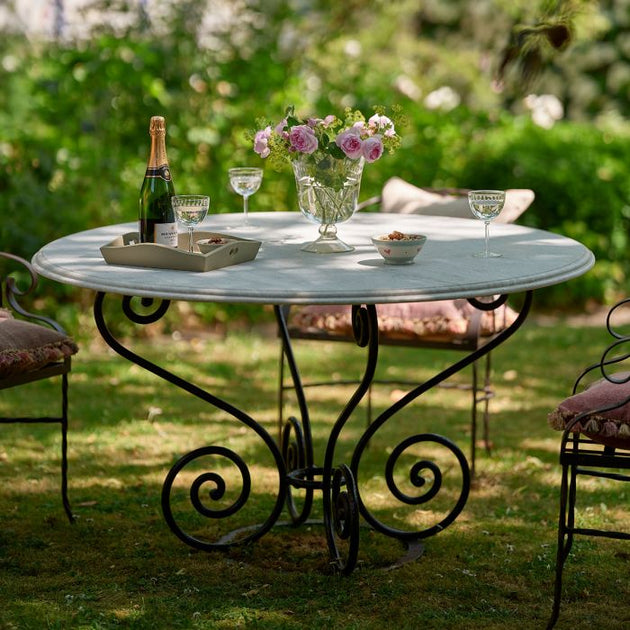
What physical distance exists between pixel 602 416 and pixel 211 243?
107cm

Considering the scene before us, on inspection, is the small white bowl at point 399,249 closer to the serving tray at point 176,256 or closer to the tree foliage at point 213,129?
the serving tray at point 176,256

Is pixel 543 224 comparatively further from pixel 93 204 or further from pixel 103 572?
pixel 103 572

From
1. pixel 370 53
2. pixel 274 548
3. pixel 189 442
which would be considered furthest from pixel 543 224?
pixel 370 53

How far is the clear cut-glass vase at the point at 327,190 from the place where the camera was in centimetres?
297

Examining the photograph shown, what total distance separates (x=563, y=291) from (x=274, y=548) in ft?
12.0

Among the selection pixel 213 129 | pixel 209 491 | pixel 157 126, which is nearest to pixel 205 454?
pixel 209 491

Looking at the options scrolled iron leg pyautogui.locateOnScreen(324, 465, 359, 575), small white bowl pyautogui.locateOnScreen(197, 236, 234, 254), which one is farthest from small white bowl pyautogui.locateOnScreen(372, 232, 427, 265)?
scrolled iron leg pyautogui.locateOnScreen(324, 465, 359, 575)

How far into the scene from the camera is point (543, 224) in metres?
6.47

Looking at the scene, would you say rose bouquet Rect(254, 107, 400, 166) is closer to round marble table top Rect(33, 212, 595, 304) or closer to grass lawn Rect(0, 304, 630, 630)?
round marble table top Rect(33, 212, 595, 304)

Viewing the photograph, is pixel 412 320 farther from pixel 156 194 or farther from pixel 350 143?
pixel 156 194

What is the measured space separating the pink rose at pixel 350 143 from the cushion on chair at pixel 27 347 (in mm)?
1012

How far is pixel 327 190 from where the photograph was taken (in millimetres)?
2996

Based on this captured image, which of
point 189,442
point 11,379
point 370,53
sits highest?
point 370,53

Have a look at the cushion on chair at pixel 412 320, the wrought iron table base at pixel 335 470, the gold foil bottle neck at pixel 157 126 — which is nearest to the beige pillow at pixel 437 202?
the cushion on chair at pixel 412 320
